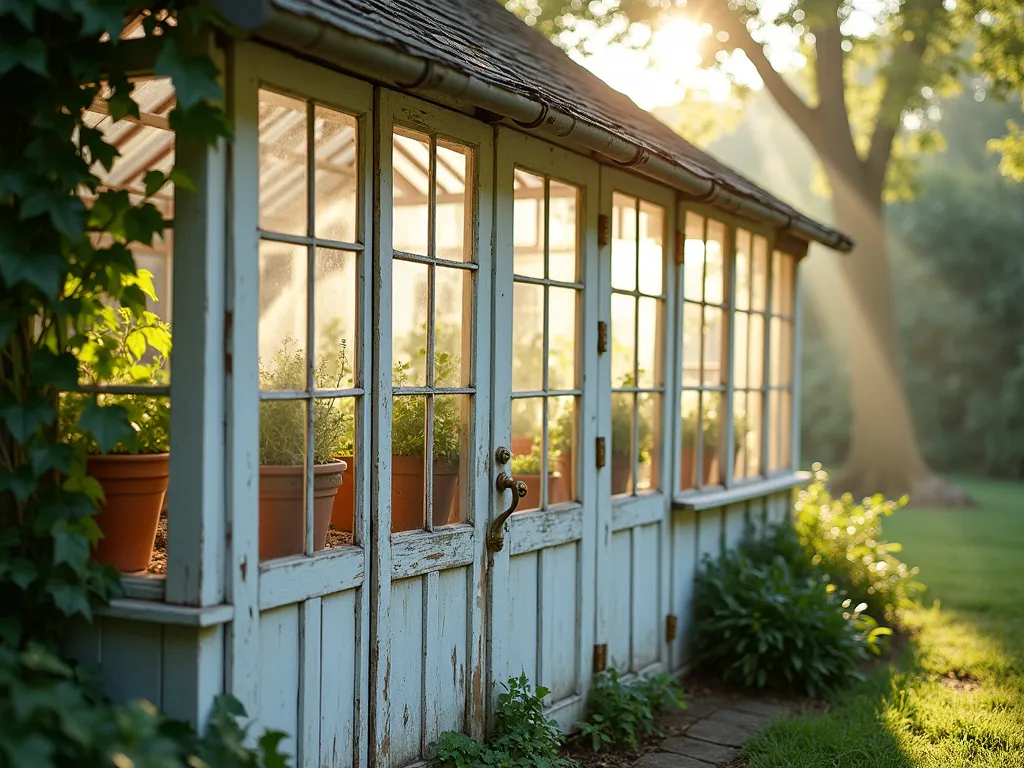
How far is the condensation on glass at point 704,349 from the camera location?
20.6 ft

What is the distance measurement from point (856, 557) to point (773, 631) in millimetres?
1562

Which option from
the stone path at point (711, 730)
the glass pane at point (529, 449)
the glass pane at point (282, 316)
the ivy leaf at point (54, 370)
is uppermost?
the glass pane at point (282, 316)

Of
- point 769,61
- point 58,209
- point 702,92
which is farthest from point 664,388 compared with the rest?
point 702,92

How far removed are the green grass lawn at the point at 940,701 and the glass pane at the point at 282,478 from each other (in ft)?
7.93

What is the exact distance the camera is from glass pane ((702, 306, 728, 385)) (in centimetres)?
659

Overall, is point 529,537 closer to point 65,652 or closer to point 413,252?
point 413,252

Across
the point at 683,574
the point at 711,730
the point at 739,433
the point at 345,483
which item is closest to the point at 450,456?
the point at 345,483

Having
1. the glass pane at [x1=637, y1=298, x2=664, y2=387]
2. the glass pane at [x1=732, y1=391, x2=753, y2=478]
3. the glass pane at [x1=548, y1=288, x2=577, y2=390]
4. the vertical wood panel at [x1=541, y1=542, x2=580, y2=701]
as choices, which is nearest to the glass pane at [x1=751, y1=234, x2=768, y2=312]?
the glass pane at [x1=732, y1=391, x2=753, y2=478]

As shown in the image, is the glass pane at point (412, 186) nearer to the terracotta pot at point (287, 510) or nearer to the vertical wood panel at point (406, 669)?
the terracotta pot at point (287, 510)

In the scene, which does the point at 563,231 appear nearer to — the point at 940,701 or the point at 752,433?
the point at 752,433

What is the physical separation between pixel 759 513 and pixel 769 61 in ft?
29.1

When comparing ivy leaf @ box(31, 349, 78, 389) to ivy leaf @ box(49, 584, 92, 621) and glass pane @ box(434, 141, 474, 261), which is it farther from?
glass pane @ box(434, 141, 474, 261)

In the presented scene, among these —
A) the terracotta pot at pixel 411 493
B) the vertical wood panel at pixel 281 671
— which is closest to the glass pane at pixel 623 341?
the terracotta pot at pixel 411 493

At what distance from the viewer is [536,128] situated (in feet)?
13.1
